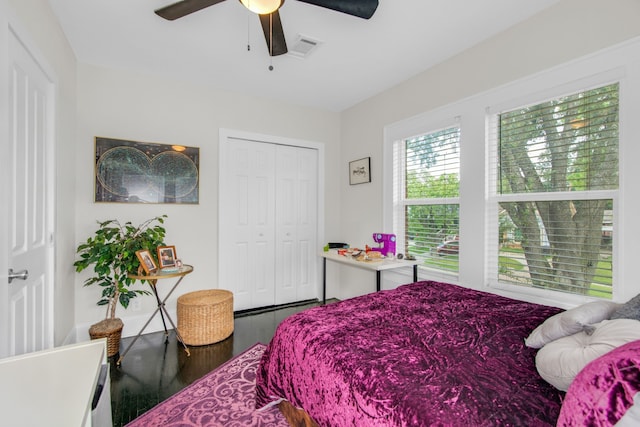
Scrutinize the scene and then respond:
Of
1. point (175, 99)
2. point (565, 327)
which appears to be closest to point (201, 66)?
point (175, 99)

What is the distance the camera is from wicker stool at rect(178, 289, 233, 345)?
2.59 m

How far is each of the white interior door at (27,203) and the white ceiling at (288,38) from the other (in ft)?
2.29

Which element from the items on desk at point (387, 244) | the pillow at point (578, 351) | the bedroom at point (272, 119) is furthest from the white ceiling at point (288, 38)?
the pillow at point (578, 351)

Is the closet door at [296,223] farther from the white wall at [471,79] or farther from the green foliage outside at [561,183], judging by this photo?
the green foliage outside at [561,183]

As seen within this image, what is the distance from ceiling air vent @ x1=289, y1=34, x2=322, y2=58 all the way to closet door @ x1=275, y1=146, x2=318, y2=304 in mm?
1324

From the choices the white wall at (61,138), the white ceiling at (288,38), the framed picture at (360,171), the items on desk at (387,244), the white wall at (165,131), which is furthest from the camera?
the framed picture at (360,171)

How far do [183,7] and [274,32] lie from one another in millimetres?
525

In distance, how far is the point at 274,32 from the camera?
1.83m

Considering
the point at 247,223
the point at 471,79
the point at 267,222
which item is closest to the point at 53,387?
the point at 247,223

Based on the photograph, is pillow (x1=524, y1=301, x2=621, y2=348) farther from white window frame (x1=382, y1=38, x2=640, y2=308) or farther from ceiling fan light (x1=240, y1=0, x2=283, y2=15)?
ceiling fan light (x1=240, y1=0, x2=283, y2=15)

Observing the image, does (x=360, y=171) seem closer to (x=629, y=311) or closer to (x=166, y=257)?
(x=166, y=257)

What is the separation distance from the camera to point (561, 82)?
197 cm

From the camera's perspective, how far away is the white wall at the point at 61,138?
179cm

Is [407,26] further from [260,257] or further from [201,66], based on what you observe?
[260,257]
